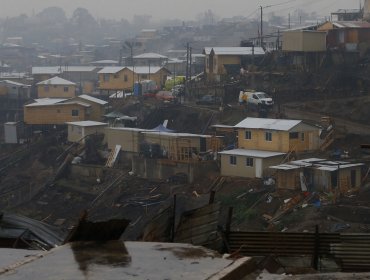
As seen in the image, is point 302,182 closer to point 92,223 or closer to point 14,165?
point 14,165

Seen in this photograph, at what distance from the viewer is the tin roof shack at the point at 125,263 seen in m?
1.93

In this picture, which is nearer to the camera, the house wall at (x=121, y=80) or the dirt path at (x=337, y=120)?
the dirt path at (x=337, y=120)

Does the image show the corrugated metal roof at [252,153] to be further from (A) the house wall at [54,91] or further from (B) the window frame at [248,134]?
(A) the house wall at [54,91]

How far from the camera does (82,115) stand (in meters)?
25.9

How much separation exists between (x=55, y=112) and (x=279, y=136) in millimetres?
9365

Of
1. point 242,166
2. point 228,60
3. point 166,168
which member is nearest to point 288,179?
point 242,166

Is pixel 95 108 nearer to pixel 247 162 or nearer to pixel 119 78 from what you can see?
pixel 119 78

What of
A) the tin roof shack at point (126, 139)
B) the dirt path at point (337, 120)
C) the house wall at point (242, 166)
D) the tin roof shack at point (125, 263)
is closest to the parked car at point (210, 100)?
the dirt path at point (337, 120)

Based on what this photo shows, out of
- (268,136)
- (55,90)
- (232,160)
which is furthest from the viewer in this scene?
(55,90)

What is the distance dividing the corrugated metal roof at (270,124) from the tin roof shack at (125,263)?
1627cm

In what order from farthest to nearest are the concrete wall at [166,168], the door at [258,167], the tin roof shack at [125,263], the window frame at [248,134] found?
the window frame at [248,134] < the concrete wall at [166,168] < the door at [258,167] < the tin roof shack at [125,263]

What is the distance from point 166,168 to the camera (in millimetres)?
19297

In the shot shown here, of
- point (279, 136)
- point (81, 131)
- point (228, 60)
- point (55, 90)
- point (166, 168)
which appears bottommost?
point (166, 168)

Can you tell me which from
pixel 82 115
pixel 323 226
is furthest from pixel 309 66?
pixel 323 226
